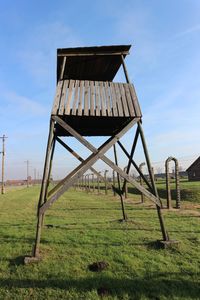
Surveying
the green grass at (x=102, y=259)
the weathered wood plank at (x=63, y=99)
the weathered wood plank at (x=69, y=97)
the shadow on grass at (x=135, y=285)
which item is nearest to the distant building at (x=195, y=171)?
the green grass at (x=102, y=259)

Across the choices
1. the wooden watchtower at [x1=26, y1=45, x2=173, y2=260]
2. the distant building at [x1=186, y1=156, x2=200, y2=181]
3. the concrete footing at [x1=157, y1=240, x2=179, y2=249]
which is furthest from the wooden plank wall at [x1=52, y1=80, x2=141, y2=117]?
the distant building at [x1=186, y1=156, x2=200, y2=181]

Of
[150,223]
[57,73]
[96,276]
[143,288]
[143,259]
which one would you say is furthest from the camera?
[150,223]

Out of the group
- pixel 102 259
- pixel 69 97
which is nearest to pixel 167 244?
pixel 102 259

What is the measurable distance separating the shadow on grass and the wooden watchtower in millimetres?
1460

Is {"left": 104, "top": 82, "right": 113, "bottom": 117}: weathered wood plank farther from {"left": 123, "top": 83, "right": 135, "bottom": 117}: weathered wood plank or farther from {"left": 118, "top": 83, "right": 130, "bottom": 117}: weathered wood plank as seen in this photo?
{"left": 123, "top": 83, "right": 135, "bottom": 117}: weathered wood plank

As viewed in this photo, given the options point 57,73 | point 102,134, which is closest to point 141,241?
point 102,134

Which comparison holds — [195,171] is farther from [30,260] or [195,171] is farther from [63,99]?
[30,260]

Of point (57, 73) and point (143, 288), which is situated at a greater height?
point (57, 73)

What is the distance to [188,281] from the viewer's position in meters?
5.40

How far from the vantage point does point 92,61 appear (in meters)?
9.62

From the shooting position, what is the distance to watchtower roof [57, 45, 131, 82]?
352 inches

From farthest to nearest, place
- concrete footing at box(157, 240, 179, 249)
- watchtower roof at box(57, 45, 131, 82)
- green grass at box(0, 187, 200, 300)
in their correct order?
watchtower roof at box(57, 45, 131, 82) → concrete footing at box(157, 240, 179, 249) → green grass at box(0, 187, 200, 300)

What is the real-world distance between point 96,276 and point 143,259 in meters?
1.39

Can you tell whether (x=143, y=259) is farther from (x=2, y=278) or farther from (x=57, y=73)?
(x=57, y=73)
